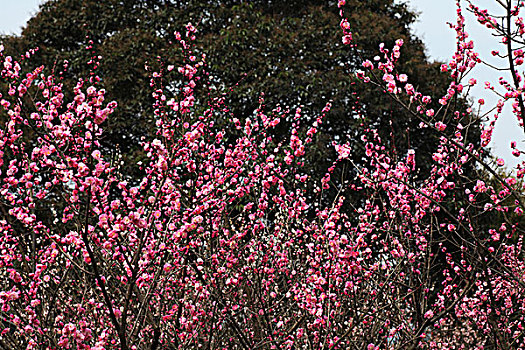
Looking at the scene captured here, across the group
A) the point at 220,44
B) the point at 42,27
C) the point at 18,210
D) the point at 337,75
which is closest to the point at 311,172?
the point at 337,75

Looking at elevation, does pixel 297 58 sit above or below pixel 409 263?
above

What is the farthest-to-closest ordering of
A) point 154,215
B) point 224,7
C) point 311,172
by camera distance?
point 224,7
point 311,172
point 154,215

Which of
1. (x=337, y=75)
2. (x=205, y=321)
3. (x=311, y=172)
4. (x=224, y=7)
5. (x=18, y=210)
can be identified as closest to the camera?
(x=18, y=210)

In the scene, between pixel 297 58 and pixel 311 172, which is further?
pixel 297 58

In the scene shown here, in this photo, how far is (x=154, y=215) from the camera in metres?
2.27

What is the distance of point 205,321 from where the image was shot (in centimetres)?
340

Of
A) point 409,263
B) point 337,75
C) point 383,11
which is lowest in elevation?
point 409,263

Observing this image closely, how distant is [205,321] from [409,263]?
1.45m

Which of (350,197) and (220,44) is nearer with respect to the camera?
(350,197)

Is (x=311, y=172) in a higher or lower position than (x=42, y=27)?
lower

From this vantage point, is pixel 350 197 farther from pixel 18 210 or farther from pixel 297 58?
pixel 18 210

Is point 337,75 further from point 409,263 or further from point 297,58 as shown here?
point 409,263

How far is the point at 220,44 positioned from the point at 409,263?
5914 millimetres

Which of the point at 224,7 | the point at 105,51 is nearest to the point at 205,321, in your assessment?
the point at 105,51
